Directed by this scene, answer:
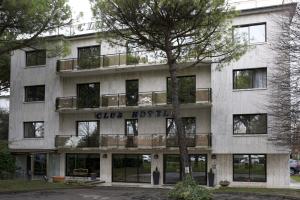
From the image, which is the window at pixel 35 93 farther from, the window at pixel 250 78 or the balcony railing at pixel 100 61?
the window at pixel 250 78

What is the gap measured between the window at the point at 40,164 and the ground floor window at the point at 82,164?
206 centimetres

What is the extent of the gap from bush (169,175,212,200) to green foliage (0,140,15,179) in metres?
20.5

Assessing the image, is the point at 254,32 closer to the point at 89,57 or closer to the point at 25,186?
the point at 89,57

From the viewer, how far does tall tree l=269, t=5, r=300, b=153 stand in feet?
96.9

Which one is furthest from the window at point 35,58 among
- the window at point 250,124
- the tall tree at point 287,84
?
the tall tree at point 287,84

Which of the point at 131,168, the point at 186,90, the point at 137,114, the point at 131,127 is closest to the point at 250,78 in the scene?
the point at 186,90

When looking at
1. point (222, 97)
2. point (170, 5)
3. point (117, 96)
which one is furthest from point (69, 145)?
point (170, 5)

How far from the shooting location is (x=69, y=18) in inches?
1294

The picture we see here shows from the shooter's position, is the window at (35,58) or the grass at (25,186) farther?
the window at (35,58)

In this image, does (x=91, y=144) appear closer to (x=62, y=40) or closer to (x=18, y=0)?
(x=62, y=40)

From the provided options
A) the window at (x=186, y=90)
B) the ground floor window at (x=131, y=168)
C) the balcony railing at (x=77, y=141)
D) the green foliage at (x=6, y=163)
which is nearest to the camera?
the window at (x=186, y=90)

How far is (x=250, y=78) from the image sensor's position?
109 feet

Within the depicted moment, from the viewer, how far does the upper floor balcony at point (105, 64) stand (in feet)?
115

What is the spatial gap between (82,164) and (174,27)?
18.9 metres
